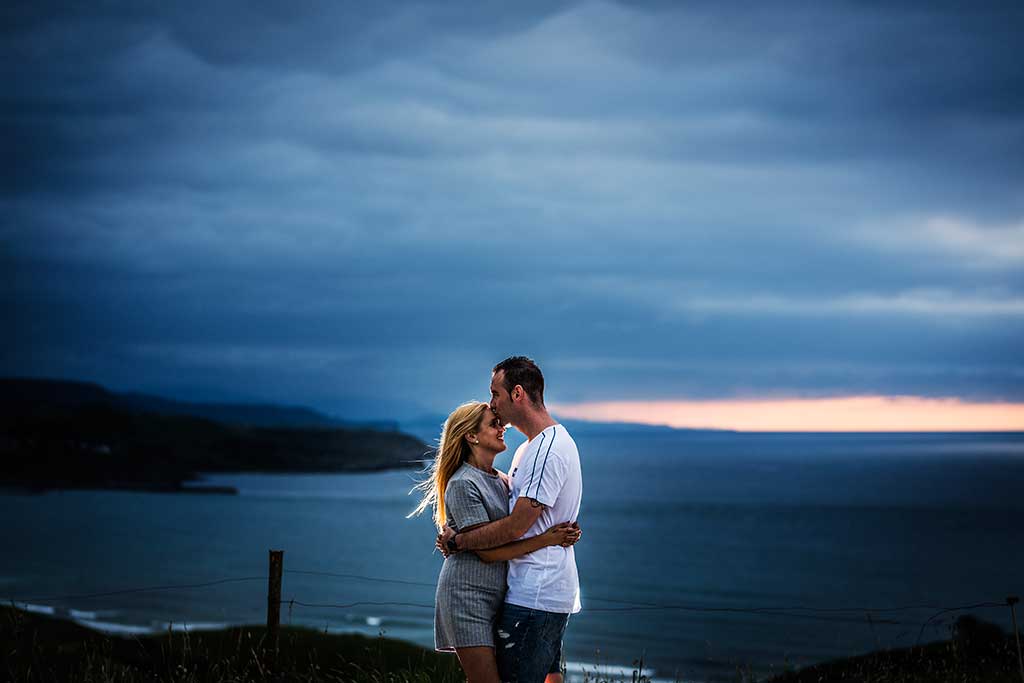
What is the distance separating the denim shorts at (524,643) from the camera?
520 cm

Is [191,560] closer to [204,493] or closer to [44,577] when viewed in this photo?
[44,577]

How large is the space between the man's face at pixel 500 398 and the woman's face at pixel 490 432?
11 cm

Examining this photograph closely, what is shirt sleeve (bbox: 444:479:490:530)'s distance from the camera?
5254mm

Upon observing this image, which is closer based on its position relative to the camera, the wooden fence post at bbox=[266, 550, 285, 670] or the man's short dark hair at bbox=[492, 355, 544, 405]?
the man's short dark hair at bbox=[492, 355, 544, 405]

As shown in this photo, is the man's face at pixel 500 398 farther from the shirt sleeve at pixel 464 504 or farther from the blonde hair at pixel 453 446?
the shirt sleeve at pixel 464 504

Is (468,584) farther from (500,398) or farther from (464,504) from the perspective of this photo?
(500,398)

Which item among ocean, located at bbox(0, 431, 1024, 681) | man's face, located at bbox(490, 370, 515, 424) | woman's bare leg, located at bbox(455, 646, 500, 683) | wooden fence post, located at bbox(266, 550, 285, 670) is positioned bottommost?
ocean, located at bbox(0, 431, 1024, 681)

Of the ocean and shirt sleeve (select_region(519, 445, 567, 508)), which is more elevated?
shirt sleeve (select_region(519, 445, 567, 508))

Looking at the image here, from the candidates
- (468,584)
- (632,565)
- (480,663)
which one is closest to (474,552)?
(468,584)

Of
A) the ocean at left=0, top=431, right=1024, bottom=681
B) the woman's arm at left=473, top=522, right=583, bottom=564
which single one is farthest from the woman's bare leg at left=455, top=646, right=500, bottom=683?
the ocean at left=0, top=431, right=1024, bottom=681

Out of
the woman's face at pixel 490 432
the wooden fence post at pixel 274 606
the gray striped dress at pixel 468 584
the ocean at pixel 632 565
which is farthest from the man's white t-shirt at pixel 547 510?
the ocean at pixel 632 565

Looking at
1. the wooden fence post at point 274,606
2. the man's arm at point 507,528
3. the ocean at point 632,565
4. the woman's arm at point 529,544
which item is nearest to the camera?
the man's arm at point 507,528

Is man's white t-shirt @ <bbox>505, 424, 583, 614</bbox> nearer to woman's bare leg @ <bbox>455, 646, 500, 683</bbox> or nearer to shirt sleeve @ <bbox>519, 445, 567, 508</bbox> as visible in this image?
shirt sleeve @ <bbox>519, 445, 567, 508</bbox>

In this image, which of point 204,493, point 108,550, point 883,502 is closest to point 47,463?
point 204,493
